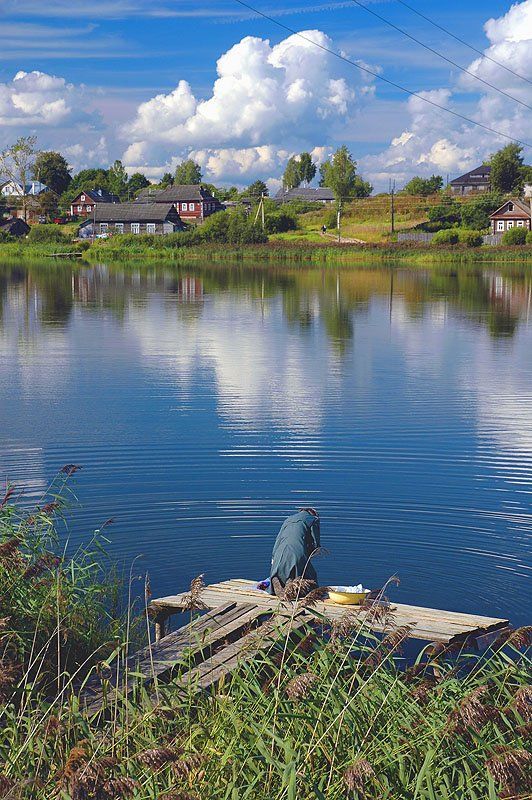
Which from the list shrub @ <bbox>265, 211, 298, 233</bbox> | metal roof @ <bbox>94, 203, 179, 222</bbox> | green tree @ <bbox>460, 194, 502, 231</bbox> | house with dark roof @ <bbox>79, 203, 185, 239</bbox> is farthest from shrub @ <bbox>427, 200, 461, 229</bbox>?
metal roof @ <bbox>94, 203, 179, 222</bbox>

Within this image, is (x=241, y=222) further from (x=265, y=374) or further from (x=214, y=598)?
(x=214, y=598)

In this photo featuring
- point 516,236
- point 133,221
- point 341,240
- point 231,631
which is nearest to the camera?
point 231,631

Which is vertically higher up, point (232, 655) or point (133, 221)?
point (133, 221)

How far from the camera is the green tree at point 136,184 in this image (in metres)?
171

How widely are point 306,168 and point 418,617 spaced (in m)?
180

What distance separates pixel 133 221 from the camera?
402ft

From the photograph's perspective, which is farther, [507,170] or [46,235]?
[507,170]

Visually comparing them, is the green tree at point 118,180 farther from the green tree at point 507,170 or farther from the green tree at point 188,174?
the green tree at point 507,170

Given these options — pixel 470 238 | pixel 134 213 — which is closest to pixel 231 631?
pixel 470 238

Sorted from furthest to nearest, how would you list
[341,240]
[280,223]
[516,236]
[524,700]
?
[280,223] < [341,240] < [516,236] < [524,700]

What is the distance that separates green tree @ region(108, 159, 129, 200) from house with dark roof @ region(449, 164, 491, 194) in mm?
55211

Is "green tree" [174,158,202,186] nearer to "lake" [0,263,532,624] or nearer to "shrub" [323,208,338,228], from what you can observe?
"shrub" [323,208,338,228]

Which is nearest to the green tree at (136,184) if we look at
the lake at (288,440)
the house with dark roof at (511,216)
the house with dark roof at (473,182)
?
the house with dark roof at (473,182)

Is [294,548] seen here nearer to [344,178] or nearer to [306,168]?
[344,178]
